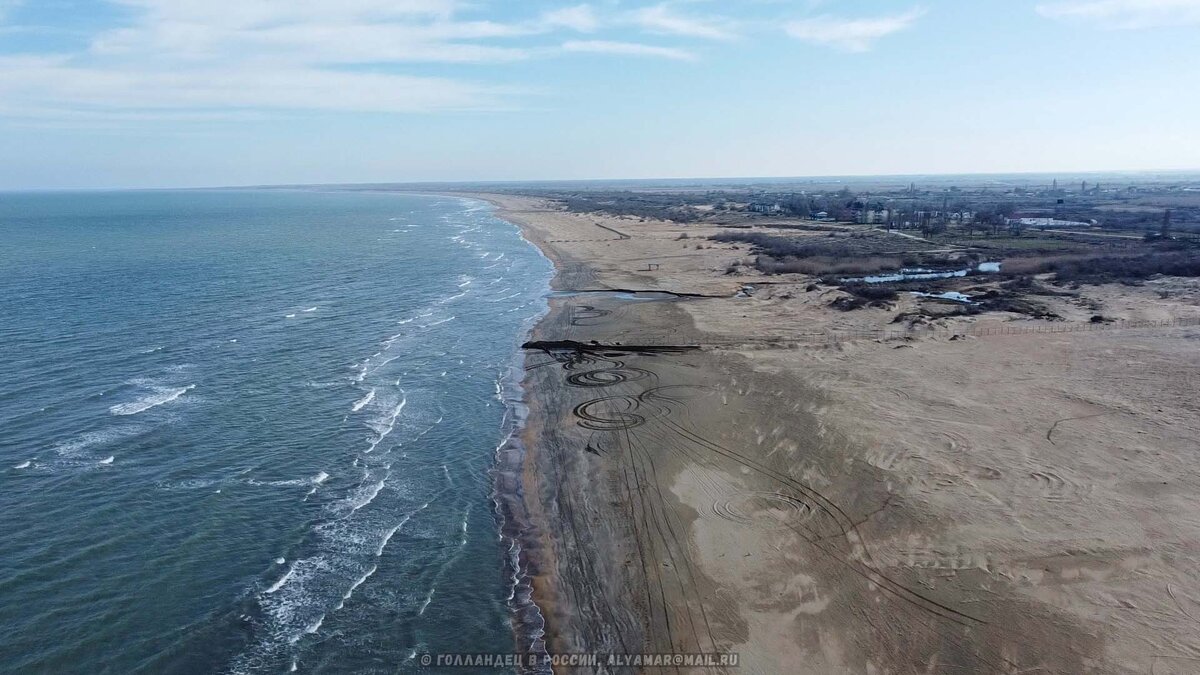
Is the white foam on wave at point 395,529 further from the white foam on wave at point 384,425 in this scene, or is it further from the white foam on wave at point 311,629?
the white foam on wave at point 384,425

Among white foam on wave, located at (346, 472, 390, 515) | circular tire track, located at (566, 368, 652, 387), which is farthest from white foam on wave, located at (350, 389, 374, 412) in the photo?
circular tire track, located at (566, 368, 652, 387)

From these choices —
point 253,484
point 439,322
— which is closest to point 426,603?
point 253,484

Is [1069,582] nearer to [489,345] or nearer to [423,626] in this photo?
[423,626]

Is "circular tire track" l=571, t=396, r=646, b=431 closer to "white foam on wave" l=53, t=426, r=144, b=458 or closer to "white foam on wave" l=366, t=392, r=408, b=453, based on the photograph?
"white foam on wave" l=366, t=392, r=408, b=453

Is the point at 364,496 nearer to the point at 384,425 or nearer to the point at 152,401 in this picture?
the point at 384,425

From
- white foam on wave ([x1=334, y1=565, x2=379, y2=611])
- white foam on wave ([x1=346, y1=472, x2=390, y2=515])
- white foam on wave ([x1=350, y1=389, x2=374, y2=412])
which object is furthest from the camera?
white foam on wave ([x1=350, y1=389, x2=374, y2=412])

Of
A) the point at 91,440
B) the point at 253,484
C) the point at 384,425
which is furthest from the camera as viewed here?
the point at 384,425

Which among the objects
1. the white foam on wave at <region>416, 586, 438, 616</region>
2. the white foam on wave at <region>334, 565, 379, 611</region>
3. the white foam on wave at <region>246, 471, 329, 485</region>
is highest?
the white foam on wave at <region>246, 471, 329, 485</region>
